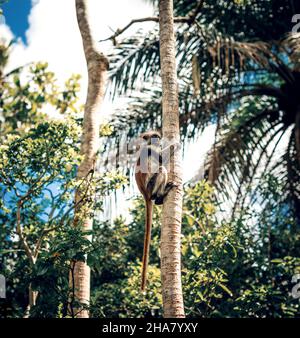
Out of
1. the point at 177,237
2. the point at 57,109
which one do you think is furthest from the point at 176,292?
the point at 57,109

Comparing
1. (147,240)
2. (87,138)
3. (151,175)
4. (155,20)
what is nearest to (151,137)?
(87,138)

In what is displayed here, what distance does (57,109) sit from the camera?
10.4 meters

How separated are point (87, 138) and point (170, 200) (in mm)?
1739

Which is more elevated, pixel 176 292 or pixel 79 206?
pixel 79 206

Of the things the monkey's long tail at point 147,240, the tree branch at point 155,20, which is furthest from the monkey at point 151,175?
the tree branch at point 155,20

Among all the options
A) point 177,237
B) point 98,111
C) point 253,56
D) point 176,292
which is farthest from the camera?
point 253,56

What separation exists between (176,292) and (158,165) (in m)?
1.83

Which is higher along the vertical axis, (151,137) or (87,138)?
(151,137)

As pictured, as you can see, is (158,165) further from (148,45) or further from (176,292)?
(148,45)

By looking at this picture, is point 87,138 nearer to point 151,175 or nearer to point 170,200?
point 151,175

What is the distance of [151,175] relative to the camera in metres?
5.25

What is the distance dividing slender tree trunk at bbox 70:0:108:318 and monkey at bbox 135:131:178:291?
1.69 feet

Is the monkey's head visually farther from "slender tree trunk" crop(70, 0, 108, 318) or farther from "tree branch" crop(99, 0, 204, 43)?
"tree branch" crop(99, 0, 204, 43)

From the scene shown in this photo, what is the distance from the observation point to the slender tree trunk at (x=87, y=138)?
5.08m
